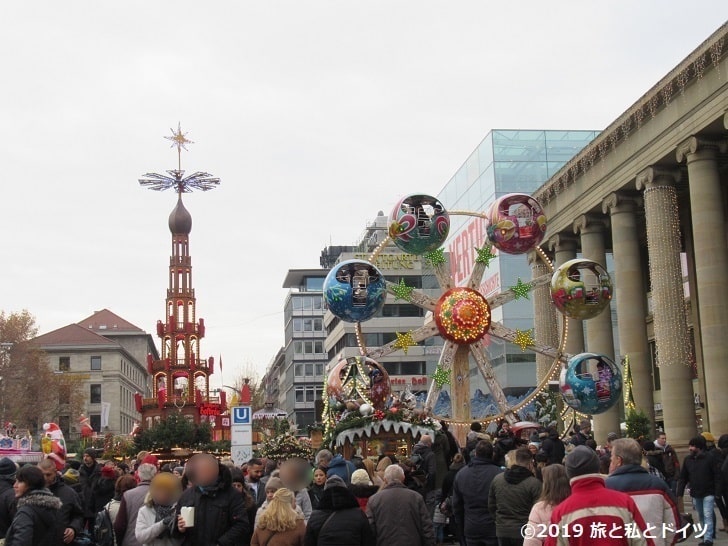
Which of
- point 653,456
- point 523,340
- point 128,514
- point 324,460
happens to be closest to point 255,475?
point 324,460

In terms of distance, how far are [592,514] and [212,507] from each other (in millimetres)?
4245

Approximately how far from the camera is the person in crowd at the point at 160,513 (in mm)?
9820

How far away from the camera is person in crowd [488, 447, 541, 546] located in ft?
34.8

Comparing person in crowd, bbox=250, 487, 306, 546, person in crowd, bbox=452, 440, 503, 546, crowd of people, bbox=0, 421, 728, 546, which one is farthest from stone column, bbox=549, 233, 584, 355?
person in crowd, bbox=250, 487, 306, 546

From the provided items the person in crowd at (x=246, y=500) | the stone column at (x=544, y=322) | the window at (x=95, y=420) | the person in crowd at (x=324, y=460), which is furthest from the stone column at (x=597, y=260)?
the window at (x=95, y=420)

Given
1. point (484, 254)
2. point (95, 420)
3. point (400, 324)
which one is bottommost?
point (95, 420)

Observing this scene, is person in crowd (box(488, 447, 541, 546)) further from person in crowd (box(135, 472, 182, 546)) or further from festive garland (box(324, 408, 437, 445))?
festive garland (box(324, 408, 437, 445))

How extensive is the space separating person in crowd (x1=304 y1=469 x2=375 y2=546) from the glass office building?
46222 millimetres

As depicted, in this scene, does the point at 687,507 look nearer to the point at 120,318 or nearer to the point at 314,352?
the point at 314,352

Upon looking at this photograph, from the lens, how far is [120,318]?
16600 centimetres

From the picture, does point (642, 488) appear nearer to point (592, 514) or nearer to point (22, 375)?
point (592, 514)

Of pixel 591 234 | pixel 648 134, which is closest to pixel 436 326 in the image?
pixel 648 134

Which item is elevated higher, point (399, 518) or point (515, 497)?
point (515, 497)

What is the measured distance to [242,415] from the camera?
818 inches
